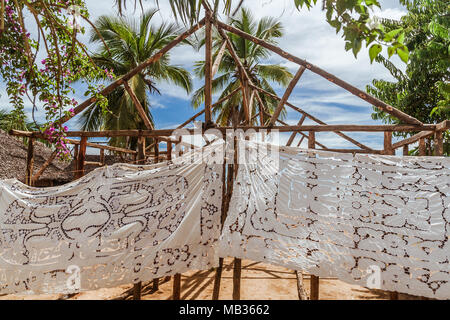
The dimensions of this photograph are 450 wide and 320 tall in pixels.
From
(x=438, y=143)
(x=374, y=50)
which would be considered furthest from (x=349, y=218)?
(x=374, y=50)

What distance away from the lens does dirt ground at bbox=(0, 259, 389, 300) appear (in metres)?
4.04

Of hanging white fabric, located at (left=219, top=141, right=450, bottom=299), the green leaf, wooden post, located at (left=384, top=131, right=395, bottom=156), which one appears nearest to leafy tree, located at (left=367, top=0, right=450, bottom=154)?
wooden post, located at (left=384, top=131, right=395, bottom=156)

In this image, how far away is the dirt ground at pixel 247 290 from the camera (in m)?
4.04

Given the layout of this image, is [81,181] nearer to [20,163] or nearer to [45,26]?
[45,26]

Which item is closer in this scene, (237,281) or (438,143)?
(237,281)

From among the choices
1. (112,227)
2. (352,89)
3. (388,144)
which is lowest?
(112,227)

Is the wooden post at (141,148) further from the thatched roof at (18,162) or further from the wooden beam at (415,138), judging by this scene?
the thatched roof at (18,162)

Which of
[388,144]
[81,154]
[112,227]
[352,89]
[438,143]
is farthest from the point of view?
[81,154]

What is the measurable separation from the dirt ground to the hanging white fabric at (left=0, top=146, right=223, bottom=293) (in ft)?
4.01

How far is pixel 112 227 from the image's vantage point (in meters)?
3.01

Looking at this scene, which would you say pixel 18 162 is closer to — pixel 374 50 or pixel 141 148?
pixel 141 148

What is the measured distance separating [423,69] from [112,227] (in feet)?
38.7

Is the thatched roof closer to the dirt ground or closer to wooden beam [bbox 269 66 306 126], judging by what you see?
the dirt ground

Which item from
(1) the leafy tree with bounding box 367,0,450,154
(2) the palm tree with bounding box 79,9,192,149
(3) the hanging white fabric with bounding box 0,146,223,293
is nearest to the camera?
(3) the hanging white fabric with bounding box 0,146,223,293
